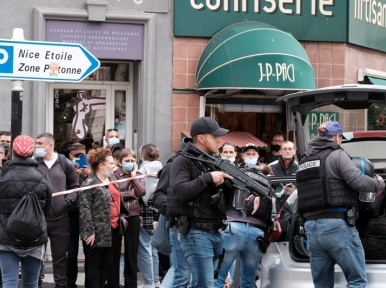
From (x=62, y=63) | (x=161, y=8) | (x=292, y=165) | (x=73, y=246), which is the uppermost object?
(x=161, y=8)

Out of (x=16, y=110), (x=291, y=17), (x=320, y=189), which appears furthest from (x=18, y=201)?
(x=291, y=17)

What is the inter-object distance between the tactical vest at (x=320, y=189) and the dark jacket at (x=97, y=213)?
298cm

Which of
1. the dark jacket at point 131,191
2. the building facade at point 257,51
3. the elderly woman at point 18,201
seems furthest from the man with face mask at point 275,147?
the elderly woman at point 18,201

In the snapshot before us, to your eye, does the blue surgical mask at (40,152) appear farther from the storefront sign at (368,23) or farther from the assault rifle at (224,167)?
the storefront sign at (368,23)

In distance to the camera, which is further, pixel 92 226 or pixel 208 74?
pixel 208 74

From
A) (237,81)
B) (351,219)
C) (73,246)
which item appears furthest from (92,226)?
(237,81)

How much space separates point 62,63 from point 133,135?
269 inches

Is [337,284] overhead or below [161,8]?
below

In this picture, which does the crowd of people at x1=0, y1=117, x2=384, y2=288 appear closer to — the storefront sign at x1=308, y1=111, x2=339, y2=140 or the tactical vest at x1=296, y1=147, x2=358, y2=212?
the tactical vest at x1=296, y1=147, x2=358, y2=212

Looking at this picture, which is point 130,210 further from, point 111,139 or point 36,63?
point 36,63

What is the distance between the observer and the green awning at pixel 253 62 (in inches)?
600

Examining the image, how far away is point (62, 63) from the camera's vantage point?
9.18 meters

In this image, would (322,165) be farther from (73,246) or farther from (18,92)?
(73,246)

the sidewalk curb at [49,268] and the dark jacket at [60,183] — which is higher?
the dark jacket at [60,183]
